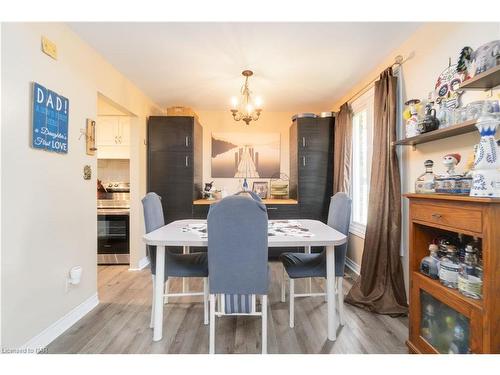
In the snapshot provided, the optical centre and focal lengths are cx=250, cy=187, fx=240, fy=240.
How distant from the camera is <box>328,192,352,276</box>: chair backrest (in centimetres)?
190

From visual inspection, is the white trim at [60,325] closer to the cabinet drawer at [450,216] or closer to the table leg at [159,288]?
the table leg at [159,288]

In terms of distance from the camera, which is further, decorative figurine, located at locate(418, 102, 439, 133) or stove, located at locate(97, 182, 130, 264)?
stove, located at locate(97, 182, 130, 264)

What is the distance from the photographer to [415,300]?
151 centimetres

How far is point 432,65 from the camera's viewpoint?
6.06ft

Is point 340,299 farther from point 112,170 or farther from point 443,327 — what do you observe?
point 112,170

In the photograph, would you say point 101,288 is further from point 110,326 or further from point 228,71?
point 228,71

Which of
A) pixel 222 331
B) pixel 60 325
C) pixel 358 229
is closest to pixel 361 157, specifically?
pixel 358 229

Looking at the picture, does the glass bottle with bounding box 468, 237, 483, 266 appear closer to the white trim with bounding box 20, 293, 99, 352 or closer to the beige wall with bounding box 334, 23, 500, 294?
the beige wall with bounding box 334, 23, 500, 294

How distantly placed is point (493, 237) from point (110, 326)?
2.51 m

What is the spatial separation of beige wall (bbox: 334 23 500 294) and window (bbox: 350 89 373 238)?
0.55 metres

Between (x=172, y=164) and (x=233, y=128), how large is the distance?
4.15ft

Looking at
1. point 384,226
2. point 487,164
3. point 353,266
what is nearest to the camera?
point 487,164

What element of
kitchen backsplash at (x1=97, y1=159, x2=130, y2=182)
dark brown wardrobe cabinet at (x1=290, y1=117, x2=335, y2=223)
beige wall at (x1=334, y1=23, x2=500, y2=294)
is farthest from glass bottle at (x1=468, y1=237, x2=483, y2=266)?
kitchen backsplash at (x1=97, y1=159, x2=130, y2=182)
